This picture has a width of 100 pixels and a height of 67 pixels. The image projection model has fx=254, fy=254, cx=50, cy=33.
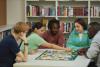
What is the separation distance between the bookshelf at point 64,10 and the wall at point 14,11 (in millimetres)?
254

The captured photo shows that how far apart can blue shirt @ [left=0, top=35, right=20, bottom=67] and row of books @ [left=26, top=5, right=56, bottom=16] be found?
346cm

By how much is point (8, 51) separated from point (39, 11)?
3.54m

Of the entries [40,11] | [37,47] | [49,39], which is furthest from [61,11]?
[37,47]

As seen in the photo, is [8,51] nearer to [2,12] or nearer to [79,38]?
[79,38]

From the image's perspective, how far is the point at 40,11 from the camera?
6.62 metres

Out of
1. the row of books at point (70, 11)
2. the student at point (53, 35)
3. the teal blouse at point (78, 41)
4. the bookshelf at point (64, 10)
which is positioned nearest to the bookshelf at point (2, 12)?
the bookshelf at point (64, 10)

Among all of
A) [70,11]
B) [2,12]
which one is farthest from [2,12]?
[70,11]

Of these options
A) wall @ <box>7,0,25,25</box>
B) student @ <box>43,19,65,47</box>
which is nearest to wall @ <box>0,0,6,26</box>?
→ wall @ <box>7,0,25,25</box>

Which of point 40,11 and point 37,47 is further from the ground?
point 40,11

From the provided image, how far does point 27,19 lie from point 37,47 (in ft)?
9.43

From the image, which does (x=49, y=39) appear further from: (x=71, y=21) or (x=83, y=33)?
(x=71, y=21)

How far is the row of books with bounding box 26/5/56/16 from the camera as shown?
657 cm

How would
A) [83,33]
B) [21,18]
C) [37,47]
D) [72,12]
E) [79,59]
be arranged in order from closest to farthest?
1. [79,59]
2. [37,47]
3. [83,33]
4. [72,12]
5. [21,18]

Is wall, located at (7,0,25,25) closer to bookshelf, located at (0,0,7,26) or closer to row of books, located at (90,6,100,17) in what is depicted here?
bookshelf, located at (0,0,7,26)
